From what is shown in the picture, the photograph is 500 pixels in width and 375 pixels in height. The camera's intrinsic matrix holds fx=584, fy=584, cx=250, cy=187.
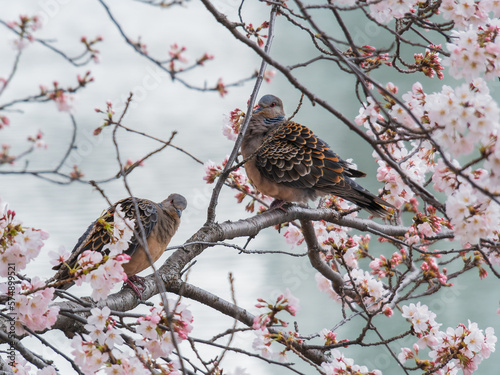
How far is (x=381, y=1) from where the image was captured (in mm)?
1313

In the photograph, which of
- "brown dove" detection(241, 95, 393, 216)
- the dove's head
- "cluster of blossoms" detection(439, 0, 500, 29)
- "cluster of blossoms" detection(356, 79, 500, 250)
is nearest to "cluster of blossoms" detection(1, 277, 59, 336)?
"cluster of blossoms" detection(356, 79, 500, 250)

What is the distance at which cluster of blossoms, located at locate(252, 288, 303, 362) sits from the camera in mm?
1231

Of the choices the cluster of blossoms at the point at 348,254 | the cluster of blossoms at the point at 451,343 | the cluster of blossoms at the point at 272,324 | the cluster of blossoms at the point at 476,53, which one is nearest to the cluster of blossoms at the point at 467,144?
the cluster of blossoms at the point at 476,53

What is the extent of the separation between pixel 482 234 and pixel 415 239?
681 mm

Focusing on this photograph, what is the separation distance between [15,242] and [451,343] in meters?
1.22

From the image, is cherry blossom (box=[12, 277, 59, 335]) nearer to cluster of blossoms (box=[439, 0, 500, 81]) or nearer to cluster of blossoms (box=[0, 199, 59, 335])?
cluster of blossoms (box=[0, 199, 59, 335])

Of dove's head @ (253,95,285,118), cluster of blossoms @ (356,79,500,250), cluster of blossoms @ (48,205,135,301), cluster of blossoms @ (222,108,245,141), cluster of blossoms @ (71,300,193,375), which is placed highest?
dove's head @ (253,95,285,118)

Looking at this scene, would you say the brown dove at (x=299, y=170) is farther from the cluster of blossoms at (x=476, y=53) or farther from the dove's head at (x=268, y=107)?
the cluster of blossoms at (x=476, y=53)

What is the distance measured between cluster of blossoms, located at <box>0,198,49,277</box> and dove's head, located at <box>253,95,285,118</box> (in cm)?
168

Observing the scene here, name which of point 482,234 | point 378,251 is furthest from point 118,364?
point 378,251

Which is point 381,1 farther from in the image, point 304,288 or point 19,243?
point 304,288

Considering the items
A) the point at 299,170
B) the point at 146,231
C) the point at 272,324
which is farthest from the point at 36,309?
the point at 299,170

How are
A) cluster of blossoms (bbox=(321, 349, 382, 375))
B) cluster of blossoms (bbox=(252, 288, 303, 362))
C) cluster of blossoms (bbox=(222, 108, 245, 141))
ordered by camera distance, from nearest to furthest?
cluster of blossoms (bbox=(252, 288, 303, 362))
cluster of blossoms (bbox=(321, 349, 382, 375))
cluster of blossoms (bbox=(222, 108, 245, 141))

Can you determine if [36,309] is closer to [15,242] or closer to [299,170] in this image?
[15,242]
